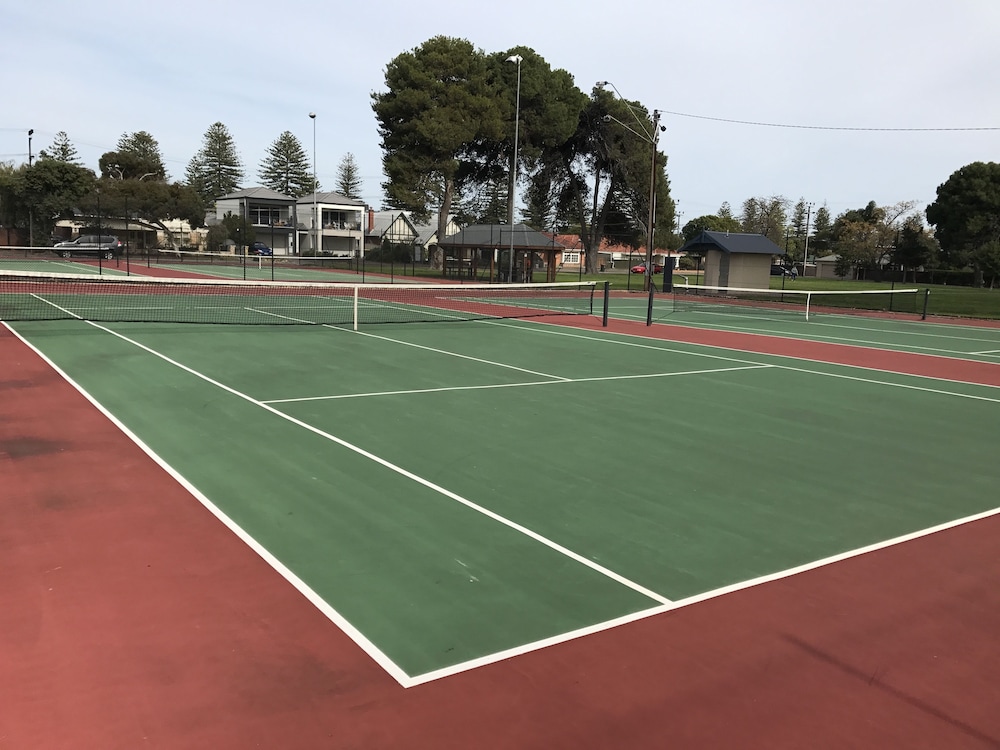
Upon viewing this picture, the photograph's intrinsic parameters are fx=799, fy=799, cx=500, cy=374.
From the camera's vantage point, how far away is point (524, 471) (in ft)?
23.9

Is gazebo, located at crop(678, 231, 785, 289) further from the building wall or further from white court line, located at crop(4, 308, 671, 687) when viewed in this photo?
white court line, located at crop(4, 308, 671, 687)

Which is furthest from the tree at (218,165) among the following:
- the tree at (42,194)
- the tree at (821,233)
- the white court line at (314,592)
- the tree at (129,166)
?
the white court line at (314,592)

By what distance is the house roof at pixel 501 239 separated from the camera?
4425 cm

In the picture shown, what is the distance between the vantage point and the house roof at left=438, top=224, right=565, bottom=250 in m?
44.2

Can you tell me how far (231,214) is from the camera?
8119 centimetres

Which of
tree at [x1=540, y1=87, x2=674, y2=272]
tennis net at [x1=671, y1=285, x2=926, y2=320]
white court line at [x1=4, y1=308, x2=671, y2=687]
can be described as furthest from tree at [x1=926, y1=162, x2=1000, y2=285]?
white court line at [x1=4, y1=308, x2=671, y2=687]

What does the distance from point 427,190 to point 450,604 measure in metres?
58.1

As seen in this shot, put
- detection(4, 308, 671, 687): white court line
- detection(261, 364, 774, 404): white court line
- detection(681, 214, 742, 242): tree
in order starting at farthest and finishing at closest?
detection(681, 214, 742, 242): tree
detection(261, 364, 774, 404): white court line
detection(4, 308, 671, 687): white court line

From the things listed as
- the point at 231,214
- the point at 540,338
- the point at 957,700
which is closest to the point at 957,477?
the point at 957,700

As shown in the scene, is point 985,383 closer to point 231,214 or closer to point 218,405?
point 218,405

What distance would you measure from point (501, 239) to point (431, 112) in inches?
632

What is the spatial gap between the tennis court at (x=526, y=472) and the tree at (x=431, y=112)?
141ft

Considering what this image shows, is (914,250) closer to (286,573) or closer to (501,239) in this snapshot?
(501,239)

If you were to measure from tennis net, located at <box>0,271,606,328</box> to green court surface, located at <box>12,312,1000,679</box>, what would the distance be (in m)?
5.25
